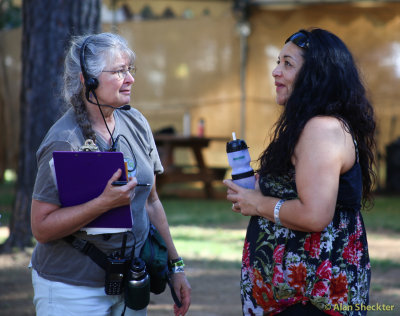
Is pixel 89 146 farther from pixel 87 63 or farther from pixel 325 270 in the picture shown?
pixel 325 270

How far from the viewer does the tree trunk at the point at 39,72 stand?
606cm

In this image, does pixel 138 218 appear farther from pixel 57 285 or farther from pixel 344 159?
pixel 344 159

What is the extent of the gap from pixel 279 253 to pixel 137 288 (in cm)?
58

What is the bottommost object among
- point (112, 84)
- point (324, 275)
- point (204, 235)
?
point (204, 235)

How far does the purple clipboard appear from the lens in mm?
2252

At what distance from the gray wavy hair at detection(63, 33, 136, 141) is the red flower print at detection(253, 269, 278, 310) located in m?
0.86

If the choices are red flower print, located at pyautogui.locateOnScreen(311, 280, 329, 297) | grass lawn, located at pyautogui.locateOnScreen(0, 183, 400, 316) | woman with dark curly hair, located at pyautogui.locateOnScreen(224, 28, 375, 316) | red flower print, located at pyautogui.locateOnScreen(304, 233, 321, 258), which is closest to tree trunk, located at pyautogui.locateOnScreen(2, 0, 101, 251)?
grass lawn, located at pyautogui.locateOnScreen(0, 183, 400, 316)

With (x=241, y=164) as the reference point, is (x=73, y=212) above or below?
below

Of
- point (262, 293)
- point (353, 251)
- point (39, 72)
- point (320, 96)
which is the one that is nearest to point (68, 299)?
point (262, 293)

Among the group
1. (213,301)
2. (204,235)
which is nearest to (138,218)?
(213,301)

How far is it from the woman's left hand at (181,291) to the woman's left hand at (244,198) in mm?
541

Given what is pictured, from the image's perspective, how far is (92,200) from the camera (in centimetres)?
230

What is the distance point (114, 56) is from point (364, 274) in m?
1.34

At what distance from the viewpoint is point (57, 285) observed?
94.7 inches
